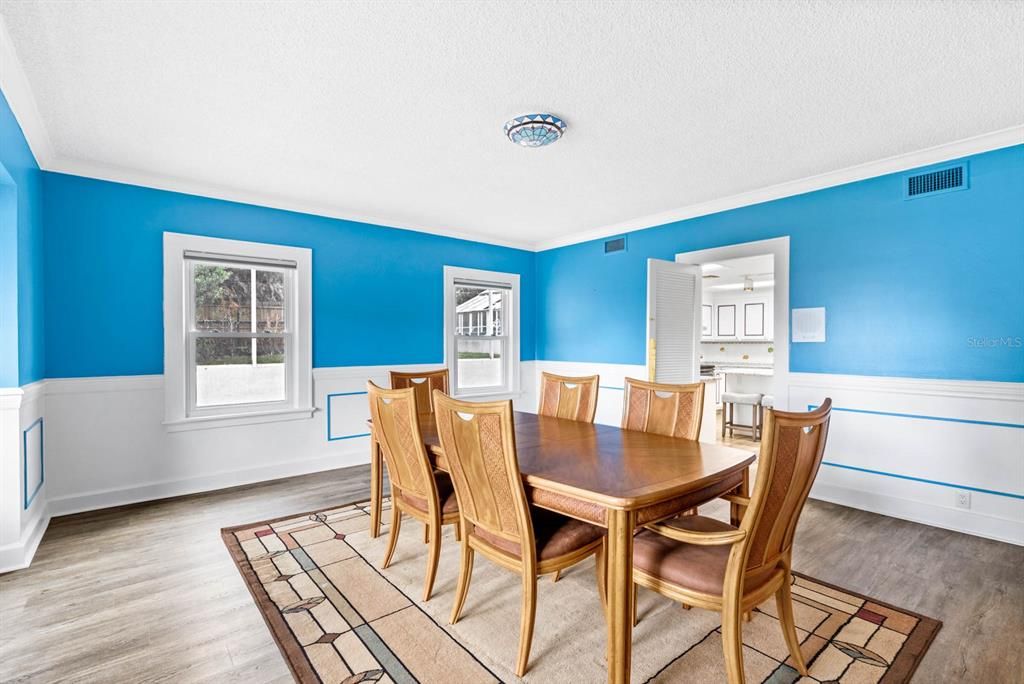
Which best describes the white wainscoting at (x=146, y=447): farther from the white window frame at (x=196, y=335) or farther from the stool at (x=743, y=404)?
the stool at (x=743, y=404)

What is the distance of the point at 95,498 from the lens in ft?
11.6

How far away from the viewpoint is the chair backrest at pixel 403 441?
2.29 m

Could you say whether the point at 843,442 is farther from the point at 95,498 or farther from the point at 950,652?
the point at 95,498

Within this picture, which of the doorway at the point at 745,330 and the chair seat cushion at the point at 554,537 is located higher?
the doorway at the point at 745,330

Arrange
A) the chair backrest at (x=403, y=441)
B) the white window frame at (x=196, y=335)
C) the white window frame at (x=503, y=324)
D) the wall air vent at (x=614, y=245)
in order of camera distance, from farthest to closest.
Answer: the white window frame at (x=503, y=324) → the wall air vent at (x=614, y=245) → the white window frame at (x=196, y=335) → the chair backrest at (x=403, y=441)

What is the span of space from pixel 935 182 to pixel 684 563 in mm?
3267

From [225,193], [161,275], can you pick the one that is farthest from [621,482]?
[225,193]

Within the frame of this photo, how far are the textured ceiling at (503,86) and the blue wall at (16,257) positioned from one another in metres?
0.27

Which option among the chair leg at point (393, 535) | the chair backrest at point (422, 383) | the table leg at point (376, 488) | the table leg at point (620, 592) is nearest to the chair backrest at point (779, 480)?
the table leg at point (620, 592)

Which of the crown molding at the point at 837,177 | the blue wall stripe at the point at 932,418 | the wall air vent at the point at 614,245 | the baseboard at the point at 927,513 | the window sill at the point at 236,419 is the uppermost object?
the crown molding at the point at 837,177

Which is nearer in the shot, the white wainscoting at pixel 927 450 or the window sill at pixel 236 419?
the white wainscoting at pixel 927 450

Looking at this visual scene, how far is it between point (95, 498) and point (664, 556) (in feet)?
13.2

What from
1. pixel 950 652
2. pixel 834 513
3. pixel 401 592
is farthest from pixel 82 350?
pixel 834 513

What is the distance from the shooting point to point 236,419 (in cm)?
414
